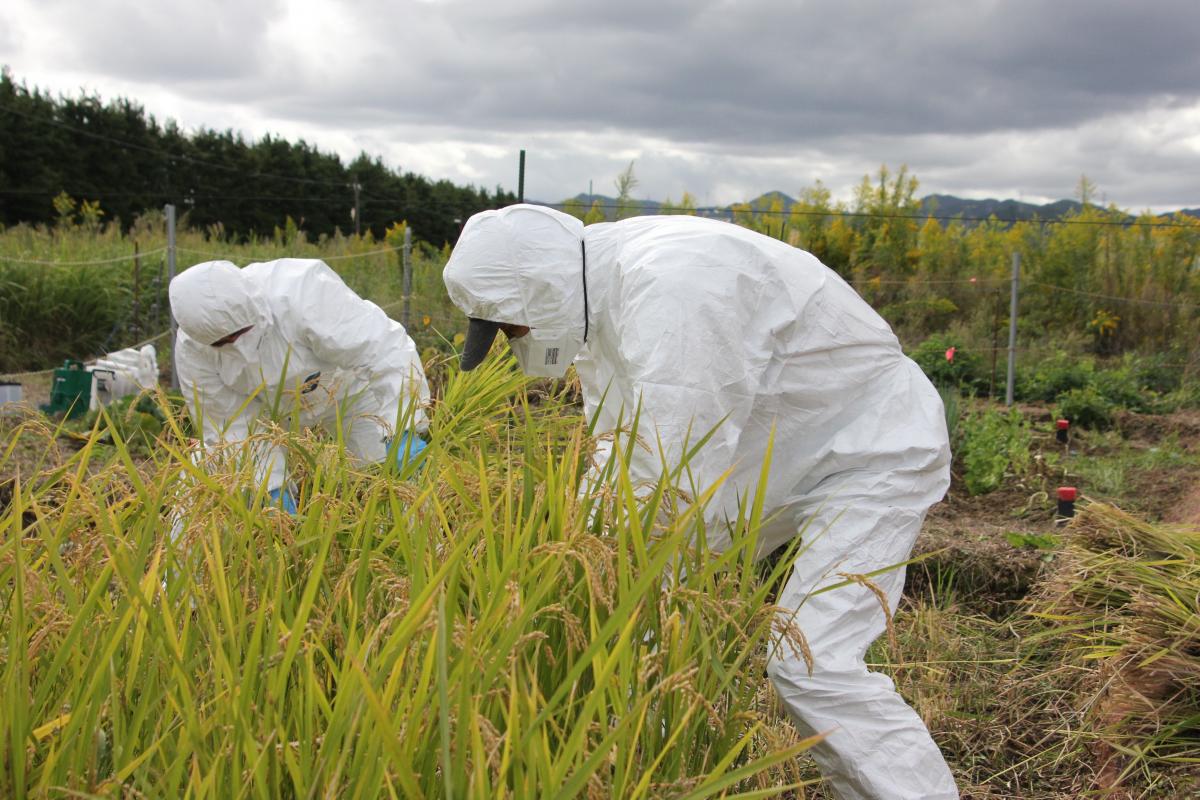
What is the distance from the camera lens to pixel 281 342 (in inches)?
179

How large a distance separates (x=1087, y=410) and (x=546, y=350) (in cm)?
660

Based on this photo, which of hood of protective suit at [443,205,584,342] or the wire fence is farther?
the wire fence

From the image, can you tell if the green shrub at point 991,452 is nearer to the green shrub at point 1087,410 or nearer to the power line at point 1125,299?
the green shrub at point 1087,410

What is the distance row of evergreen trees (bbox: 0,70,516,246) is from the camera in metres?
17.0

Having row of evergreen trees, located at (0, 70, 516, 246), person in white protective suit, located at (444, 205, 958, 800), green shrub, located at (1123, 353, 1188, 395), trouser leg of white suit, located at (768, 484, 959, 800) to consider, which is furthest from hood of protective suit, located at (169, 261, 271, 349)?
row of evergreen trees, located at (0, 70, 516, 246)

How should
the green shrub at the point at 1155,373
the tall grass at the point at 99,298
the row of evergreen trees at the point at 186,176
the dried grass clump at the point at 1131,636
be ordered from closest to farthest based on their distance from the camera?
the dried grass clump at the point at 1131,636, the green shrub at the point at 1155,373, the tall grass at the point at 99,298, the row of evergreen trees at the point at 186,176

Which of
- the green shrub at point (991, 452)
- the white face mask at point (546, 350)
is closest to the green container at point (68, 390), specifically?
the white face mask at point (546, 350)

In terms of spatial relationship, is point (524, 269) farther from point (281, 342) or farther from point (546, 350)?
point (281, 342)

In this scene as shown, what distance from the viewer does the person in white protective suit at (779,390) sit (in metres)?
2.13

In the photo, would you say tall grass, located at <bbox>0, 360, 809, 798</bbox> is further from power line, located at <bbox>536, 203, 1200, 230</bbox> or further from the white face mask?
A: power line, located at <bbox>536, 203, 1200, 230</bbox>

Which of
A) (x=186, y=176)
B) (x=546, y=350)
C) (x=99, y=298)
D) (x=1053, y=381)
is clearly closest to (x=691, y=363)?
(x=546, y=350)

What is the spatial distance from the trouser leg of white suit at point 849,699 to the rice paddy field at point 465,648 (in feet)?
0.35

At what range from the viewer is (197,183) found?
64.7 feet

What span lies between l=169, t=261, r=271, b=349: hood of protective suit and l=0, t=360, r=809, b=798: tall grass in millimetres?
2178
